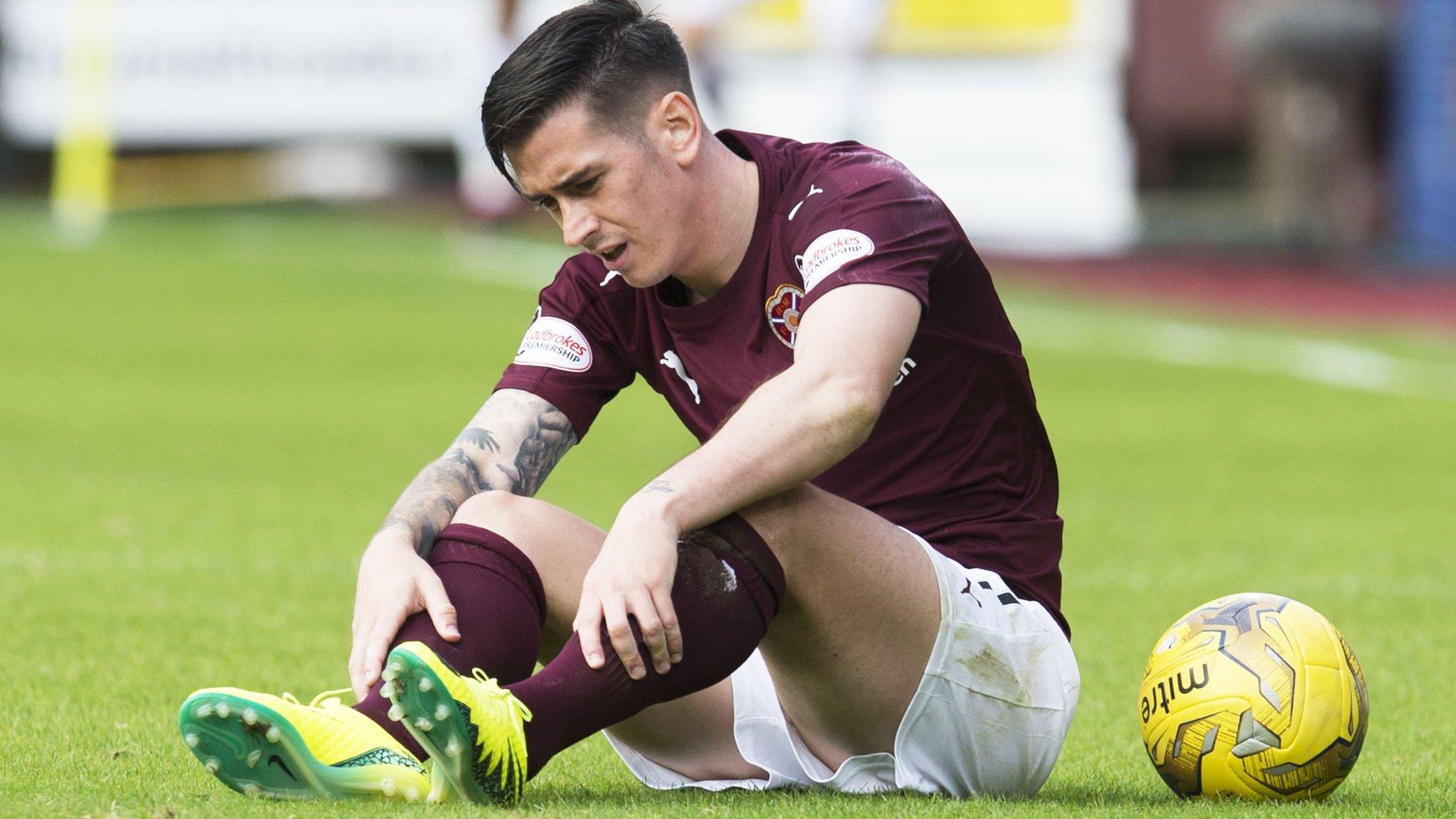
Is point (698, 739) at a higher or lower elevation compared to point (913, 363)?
lower

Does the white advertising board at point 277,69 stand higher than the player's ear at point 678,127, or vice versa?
the player's ear at point 678,127

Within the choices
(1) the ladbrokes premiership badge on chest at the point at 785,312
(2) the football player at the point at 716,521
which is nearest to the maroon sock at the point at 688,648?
(2) the football player at the point at 716,521

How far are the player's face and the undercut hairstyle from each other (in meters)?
0.02

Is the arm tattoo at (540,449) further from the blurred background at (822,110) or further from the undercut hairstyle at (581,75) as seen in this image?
the blurred background at (822,110)

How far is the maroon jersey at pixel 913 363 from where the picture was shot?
10.5 ft

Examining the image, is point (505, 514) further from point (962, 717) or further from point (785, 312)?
point (962, 717)

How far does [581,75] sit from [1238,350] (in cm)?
1012

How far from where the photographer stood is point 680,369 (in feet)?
11.2

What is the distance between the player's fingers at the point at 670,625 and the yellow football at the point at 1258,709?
2.77ft

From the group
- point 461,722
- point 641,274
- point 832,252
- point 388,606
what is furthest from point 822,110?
point 461,722

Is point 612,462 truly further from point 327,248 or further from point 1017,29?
point 1017,29

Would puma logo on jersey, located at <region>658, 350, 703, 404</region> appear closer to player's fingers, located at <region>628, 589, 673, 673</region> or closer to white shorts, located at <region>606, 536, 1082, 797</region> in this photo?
white shorts, located at <region>606, 536, 1082, 797</region>

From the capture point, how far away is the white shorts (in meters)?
3.08

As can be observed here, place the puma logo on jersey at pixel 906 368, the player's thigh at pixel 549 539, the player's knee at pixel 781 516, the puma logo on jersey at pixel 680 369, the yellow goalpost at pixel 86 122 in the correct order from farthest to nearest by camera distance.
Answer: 1. the yellow goalpost at pixel 86 122
2. the puma logo on jersey at pixel 680 369
3. the puma logo on jersey at pixel 906 368
4. the player's thigh at pixel 549 539
5. the player's knee at pixel 781 516
